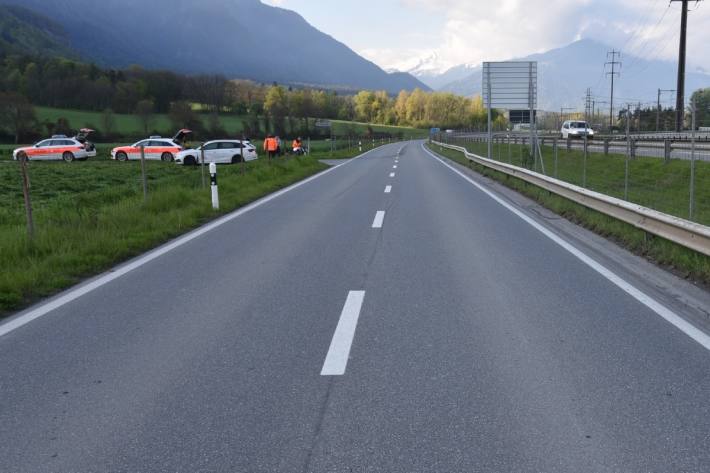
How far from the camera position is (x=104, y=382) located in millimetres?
4285

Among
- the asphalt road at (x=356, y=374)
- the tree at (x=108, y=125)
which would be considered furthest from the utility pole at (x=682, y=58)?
the tree at (x=108, y=125)

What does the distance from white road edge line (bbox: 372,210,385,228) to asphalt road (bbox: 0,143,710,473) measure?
343 cm

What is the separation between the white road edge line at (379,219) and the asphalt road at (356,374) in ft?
11.3

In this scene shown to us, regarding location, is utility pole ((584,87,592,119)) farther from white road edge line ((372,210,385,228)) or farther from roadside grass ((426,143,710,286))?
white road edge line ((372,210,385,228))

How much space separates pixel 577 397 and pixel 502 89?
109 feet

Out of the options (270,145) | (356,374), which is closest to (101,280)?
(356,374)

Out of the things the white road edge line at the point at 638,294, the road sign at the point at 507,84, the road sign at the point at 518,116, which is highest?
the road sign at the point at 507,84

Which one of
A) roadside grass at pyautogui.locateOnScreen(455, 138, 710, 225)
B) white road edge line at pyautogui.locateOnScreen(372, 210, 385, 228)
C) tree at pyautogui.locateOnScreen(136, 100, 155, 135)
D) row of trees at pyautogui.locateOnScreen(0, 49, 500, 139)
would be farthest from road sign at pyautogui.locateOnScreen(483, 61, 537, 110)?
tree at pyautogui.locateOnScreen(136, 100, 155, 135)

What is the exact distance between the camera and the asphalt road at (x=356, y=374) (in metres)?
3.29

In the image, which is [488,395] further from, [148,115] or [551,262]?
[148,115]

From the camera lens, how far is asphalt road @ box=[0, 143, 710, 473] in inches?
129

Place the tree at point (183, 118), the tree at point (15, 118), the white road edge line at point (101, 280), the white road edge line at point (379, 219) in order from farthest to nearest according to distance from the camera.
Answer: the tree at point (183, 118)
the tree at point (15, 118)
the white road edge line at point (379, 219)
the white road edge line at point (101, 280)

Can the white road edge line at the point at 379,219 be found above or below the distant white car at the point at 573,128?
below

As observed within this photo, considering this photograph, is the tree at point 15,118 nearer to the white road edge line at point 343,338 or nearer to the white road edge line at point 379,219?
the white road edge line at point 379,219
